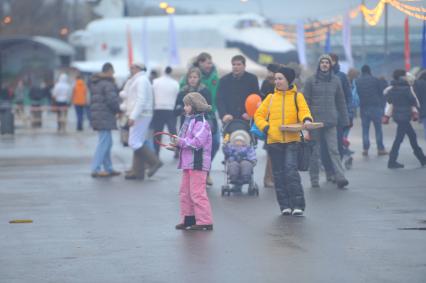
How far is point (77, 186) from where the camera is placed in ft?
53.1

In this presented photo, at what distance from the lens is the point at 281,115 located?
12383 mm

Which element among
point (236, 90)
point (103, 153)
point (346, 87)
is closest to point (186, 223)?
point (236, 90)

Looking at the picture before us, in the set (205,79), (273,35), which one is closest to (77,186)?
(205,79)

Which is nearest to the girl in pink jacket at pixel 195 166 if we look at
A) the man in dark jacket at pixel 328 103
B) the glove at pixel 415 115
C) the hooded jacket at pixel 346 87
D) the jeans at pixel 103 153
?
A: the man in dark jacket at pixel 328 103

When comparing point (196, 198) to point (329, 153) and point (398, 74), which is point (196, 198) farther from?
point (398, 74)

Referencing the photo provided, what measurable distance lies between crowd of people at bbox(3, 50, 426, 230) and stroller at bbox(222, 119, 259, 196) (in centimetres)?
5

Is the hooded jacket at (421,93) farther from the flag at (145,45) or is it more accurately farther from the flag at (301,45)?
the flag at (145,45)

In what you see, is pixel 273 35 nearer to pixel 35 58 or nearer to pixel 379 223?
pixel 35 58

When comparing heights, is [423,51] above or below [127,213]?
above

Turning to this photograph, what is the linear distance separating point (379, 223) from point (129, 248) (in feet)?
9.12

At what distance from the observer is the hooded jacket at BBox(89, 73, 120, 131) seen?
17500mm

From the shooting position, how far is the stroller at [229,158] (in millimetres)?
14531

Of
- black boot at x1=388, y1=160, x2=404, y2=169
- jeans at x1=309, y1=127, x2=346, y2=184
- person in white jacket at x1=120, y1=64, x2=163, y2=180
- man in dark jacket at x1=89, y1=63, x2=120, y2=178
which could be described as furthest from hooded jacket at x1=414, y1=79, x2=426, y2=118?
man in dark jacket at x1=89, y1=63, x2=120, y2=178

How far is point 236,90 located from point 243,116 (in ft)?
1.32
